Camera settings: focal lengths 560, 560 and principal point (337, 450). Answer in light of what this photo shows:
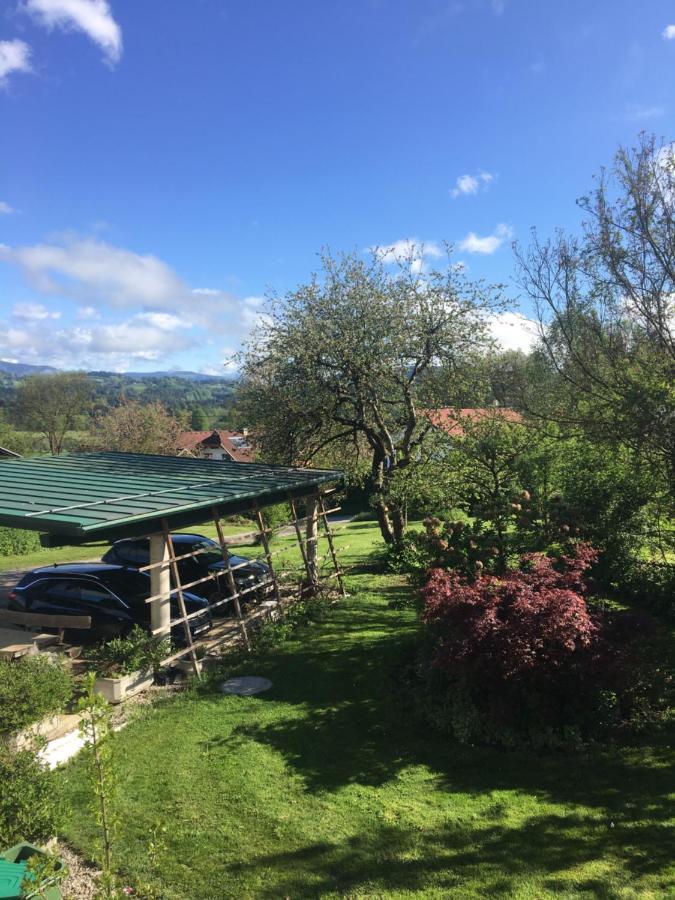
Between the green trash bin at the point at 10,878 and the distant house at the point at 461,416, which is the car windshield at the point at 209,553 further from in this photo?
the green trash bin at the point at 10,878

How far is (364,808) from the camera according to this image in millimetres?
5770

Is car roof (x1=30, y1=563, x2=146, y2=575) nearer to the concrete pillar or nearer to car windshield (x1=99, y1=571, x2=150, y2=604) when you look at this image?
car windshield (x1=99, y1=571, x2=150, y2=604)

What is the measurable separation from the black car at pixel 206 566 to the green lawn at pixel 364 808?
483 cm

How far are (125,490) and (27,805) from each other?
19.1ft

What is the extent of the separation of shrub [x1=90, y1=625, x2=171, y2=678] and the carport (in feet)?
0.73

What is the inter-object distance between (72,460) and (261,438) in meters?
5.30

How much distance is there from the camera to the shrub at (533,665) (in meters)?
6.73

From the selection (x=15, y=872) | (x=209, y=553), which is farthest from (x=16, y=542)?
(x=15, y=872)

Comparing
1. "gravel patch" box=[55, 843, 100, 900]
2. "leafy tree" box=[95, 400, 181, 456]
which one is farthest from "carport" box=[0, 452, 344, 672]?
"leafy tree" box=[95, 400, 181, 456]

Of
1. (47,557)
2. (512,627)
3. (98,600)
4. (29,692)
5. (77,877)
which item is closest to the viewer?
(77,877)

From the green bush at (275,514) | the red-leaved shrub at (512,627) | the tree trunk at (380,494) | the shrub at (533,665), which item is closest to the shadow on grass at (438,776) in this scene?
the shrub at (533,665)

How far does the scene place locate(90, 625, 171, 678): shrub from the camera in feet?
28.6

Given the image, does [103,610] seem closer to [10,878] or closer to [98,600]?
[98,600]

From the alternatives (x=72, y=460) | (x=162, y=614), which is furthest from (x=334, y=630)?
(x=72, y=460)
